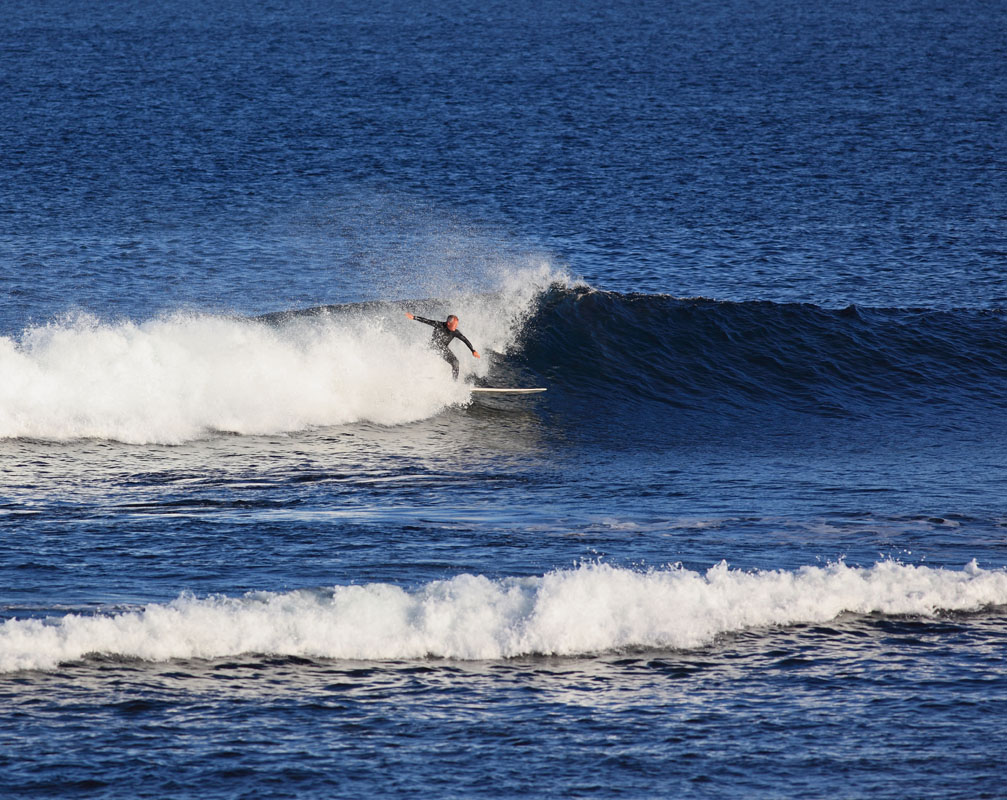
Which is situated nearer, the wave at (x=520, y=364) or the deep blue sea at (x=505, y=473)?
the deep blue sea at (x=505, y=473)

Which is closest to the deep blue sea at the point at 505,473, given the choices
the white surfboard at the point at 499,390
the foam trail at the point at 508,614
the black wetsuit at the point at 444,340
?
the foam trail at the point at 508,614

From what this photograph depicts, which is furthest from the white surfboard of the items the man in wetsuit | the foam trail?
the foam trail

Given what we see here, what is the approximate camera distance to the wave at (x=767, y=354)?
23.5m

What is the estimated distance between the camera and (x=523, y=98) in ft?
221

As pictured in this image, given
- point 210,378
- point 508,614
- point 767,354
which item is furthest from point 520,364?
point 508,614

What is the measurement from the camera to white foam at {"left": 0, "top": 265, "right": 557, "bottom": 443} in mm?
19219

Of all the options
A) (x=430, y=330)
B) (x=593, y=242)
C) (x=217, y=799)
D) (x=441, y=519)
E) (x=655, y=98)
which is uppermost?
(x=655, y=98)

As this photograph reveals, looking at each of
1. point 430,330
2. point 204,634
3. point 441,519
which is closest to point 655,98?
point 430,330

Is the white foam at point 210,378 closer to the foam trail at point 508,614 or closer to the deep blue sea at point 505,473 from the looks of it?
the deep blue sea at point 505,473

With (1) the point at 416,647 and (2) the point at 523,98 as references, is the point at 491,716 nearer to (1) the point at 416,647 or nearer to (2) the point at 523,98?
(1) the point at 416,647

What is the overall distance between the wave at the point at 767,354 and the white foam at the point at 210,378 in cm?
277

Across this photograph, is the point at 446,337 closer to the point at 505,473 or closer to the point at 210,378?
the point at 210,378

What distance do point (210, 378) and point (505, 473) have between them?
243 inches

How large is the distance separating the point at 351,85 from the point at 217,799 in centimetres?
6900
